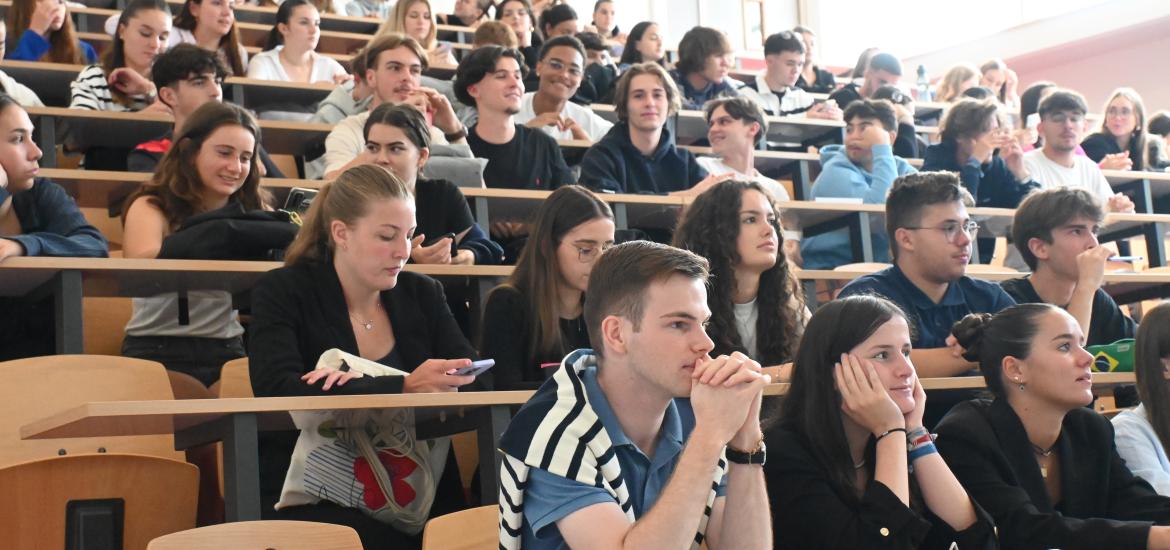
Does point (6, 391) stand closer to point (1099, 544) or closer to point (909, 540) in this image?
point (909, 540)

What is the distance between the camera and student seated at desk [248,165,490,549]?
92.2 inches

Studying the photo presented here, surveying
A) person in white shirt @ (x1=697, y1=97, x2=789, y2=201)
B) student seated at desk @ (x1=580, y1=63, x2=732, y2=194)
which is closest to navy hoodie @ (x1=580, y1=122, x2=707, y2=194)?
student seated at desk @ (x1=580, y1=63, x2=732, y2=194)

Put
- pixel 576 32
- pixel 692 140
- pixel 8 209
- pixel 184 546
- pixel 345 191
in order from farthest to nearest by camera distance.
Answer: pixel 576 32 < pixel 692 140 < pixel 8 209 < pixel 345 191 < pixel 184 546

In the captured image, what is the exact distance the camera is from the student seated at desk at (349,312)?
2.34 meters

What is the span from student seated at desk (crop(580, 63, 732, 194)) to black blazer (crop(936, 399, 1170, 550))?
2.03 m

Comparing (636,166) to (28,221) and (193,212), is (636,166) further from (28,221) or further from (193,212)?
(28,221)

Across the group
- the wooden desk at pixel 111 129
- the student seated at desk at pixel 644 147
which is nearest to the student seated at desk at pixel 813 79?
the student seated at desk at pixel 644 147

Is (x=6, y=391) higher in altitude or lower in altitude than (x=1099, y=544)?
higher

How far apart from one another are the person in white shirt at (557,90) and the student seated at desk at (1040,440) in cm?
273

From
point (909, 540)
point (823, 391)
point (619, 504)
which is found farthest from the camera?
point (823, 391)

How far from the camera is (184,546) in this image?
1.75 metres

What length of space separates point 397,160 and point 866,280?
128cm

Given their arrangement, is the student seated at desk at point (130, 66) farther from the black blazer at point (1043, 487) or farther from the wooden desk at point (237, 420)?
the black blazer at point (1043, 487)

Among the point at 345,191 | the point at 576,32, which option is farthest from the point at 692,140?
the point at 345,191
